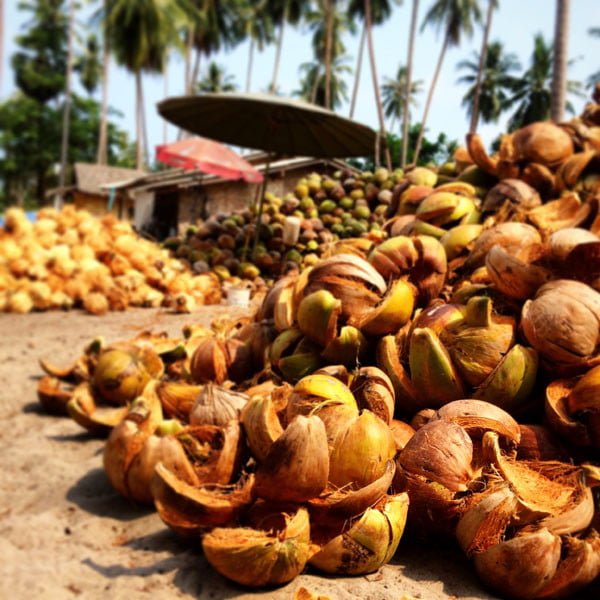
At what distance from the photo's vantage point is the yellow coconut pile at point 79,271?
618 centimetres

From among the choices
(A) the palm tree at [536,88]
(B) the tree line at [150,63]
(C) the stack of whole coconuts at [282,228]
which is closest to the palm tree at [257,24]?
(B) the tree line at [150,63]

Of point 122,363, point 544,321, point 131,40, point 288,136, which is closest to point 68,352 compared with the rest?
point 122,363

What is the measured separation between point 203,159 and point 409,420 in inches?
372

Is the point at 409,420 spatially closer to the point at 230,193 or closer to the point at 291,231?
the point at 291,231

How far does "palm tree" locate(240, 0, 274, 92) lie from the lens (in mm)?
31750

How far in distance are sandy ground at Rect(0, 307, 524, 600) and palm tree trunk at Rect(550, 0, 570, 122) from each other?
8360 mm

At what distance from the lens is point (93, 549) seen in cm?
203

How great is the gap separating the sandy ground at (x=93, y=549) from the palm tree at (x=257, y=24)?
32.9m

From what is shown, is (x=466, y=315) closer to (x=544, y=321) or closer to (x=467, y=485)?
(x=544, y=321)

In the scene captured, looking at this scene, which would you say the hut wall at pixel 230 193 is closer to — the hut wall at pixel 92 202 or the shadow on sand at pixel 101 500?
the hut wall at pixel 92 202

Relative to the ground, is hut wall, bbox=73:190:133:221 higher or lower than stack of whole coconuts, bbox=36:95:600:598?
lower

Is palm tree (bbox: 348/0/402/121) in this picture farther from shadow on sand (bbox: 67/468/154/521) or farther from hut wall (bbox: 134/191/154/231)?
shadow on sand (bbox: 67/468/154/521)

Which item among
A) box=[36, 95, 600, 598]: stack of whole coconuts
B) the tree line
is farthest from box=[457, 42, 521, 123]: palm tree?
box=[36, 95, 600, 598]: stack of whole coconuts

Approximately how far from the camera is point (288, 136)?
331 inches
